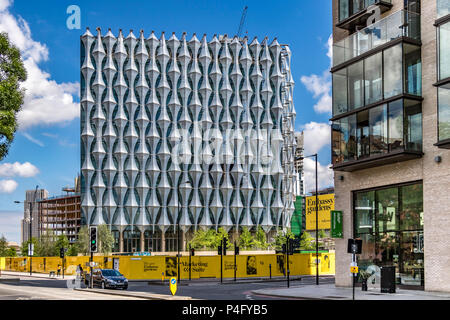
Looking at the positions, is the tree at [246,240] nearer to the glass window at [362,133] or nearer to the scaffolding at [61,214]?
the scaffolding at [61,214]

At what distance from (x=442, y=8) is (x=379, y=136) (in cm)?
777

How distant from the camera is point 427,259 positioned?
3116cm

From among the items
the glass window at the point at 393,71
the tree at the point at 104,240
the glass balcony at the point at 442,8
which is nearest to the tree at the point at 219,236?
the tree at the point at 104,240

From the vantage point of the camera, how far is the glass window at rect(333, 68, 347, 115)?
3716cm

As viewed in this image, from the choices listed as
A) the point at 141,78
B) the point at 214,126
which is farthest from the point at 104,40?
the point at 214,126

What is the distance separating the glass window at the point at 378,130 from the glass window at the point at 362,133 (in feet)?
1.61

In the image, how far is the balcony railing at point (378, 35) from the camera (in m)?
33.1

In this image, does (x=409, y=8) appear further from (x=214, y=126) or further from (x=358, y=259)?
(x=214, y=126)

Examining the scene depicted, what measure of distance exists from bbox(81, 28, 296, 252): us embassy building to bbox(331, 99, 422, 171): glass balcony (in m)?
74.6

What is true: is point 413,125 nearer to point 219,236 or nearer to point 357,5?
point 357,5

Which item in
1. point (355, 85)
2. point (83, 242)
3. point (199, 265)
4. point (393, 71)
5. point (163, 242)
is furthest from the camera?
point (163, 242)

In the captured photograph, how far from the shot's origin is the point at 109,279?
39750 millimetres

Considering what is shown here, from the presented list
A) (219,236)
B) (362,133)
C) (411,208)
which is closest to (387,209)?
(411,208)

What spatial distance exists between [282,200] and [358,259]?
83822 mm
